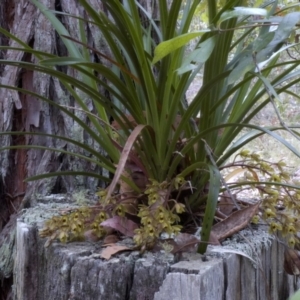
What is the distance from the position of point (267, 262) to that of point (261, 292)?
0.20 ft

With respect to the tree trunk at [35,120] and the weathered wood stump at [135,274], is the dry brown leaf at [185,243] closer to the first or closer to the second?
the weathered wood stump at [135,274]

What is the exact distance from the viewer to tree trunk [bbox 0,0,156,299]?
1.37m

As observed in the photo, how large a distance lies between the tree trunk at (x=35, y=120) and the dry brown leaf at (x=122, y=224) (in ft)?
1.61

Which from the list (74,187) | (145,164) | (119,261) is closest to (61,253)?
(119,261)

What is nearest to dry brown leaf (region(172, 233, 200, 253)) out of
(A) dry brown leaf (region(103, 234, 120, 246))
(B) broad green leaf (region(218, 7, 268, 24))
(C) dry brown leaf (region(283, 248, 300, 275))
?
(A) dry brown leaf (region(103, 234, 120, 246))

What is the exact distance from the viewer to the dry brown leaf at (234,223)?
85 centimetres

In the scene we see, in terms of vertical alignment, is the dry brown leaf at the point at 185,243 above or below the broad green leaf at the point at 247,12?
below

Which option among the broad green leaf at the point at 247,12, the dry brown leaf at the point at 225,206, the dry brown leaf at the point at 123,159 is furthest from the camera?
the dry brown leaf at the point at 225,206

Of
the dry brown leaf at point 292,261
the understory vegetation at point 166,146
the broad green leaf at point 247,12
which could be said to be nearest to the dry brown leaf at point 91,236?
the understory vegetation at point 166,146

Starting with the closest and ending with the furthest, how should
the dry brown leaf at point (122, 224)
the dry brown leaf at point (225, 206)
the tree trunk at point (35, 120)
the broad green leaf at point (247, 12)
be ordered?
the broad green leaf at point (247, 12)
the dry brown leaf at point (122, 224)
the dry brown leaf at point (225, 206)
the tree trunk at point (35, 120)

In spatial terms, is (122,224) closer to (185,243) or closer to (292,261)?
(185,243)

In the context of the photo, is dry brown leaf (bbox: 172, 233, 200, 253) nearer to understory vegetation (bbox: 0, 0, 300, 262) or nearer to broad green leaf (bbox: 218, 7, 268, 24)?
understory vegetation (bbox: 0, 0, 300, 262)

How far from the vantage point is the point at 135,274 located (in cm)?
77

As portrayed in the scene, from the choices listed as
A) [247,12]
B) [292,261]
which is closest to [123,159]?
[247,12]
